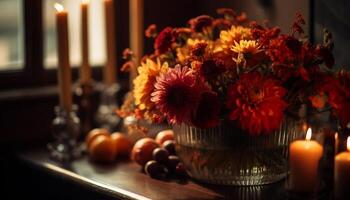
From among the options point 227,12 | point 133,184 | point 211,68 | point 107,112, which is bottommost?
point 133,184

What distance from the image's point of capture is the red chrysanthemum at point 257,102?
115cm

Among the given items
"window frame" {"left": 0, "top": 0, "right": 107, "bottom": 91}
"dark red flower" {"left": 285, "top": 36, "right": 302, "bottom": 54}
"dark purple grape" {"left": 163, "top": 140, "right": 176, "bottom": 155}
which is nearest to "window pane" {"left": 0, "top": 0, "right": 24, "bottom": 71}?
"window frame" {"left": 0, "top": 0, "right": 107, "bottom": 91}

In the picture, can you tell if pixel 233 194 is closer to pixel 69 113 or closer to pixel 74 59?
pixel 69 113

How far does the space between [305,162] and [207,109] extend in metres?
0.20

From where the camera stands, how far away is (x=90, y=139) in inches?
62.5

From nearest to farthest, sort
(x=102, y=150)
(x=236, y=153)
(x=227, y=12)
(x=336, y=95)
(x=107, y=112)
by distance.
Answer: (x=336, y=95)
(x=236, y=153)
(x=227, y=12)
(x=102, y=150)
(x=107, y=112)

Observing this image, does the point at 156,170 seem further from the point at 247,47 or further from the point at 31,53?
the point at 31,53

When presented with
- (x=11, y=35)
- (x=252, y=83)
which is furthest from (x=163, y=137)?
(x=11, y=35)

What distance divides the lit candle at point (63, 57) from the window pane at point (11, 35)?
289 millimetres

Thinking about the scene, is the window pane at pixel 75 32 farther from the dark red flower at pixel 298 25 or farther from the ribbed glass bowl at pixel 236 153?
the dark red flower at pixel 298 25

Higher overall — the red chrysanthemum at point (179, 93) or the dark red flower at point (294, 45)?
the dark red flower at point (294, 45)

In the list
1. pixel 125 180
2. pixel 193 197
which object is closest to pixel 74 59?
pixel 125 180

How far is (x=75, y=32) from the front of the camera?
2002 mm

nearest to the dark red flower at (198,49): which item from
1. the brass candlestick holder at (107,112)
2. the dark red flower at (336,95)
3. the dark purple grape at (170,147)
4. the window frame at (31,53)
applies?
the dark red flower at (336,95)
